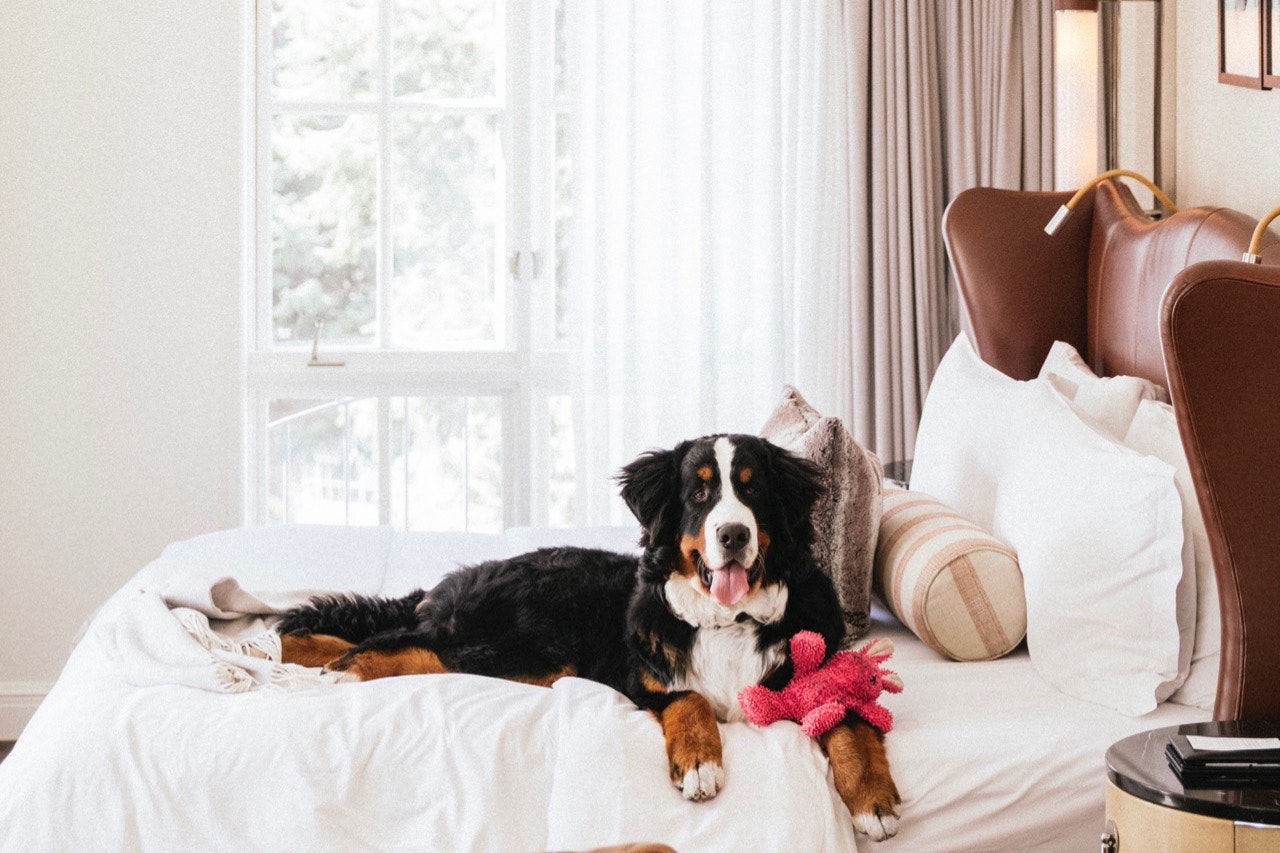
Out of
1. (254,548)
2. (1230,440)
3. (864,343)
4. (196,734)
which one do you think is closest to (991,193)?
(864,343)

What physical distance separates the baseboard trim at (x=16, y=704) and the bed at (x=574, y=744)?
1961mm

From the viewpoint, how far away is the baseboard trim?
3.54m

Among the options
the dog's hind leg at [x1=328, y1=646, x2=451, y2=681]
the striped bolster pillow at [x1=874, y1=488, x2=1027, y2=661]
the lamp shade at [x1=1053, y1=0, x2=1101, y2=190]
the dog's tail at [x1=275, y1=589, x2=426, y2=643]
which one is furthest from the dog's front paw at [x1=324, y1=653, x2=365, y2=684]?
the lamp shade at [x1=1053, y1=0, x2=1101, y2=190]

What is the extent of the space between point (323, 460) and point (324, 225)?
27.3 inches

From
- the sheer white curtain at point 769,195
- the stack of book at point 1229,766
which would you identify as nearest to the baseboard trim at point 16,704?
the sheer white curtain at point 769,195

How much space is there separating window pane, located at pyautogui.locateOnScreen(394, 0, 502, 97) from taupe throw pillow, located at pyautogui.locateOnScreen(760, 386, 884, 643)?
2036mm

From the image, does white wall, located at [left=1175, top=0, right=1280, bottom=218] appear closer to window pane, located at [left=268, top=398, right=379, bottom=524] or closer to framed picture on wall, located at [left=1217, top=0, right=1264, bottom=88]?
framed picture on wall, located at [left=1217, top=0, right=1264, bottom=88]

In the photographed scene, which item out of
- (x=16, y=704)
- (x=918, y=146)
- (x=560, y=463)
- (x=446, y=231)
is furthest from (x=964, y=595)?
(x=16, y=704)

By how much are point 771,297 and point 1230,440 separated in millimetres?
2206

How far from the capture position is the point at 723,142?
3.48 m

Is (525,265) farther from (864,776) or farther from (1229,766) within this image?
(1229,766)

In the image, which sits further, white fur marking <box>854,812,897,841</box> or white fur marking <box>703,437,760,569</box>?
white fur marking <box>703,437,760,569</box>

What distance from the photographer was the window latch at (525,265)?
3600mm

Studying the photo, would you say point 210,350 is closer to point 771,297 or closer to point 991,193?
point 771,297
